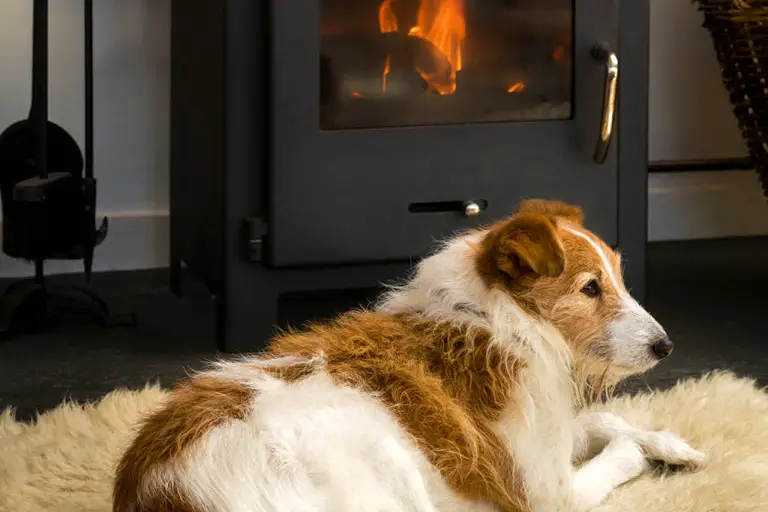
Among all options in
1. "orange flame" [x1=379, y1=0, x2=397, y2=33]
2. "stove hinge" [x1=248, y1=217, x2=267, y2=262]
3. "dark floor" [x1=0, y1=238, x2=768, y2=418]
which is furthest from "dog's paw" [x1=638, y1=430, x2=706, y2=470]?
"orange flame" [x1=379, y1=0, x2=397, y2=33]

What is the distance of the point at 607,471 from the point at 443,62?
1.06 metres

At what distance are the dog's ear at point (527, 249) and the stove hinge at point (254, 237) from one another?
0.88 m

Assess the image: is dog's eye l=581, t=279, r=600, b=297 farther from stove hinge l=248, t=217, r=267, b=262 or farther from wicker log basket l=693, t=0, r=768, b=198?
wicker log basket l=693, t=0, r=768, b=198

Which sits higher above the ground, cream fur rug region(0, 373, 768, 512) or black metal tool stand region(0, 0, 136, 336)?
black metal tool stand region(0, 0, 136, 336)

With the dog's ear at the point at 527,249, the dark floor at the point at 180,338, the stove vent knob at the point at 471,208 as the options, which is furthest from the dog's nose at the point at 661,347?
the stove vent knob at the point at 471,208

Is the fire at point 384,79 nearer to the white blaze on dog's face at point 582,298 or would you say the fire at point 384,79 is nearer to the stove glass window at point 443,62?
the stove glass window at point 443,62

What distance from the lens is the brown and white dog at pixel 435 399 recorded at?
1227 millimetres

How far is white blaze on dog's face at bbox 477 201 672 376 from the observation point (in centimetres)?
146

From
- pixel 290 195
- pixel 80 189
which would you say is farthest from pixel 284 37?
pixel 80 189

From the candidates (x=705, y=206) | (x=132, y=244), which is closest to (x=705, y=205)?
(x=705, y=206)

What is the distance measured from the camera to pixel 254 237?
2.28 metres

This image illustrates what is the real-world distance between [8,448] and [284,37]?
3.03ft

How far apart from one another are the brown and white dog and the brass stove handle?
808 mm

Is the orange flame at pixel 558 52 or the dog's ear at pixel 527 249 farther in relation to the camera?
the orange flame at pixel 558 52
